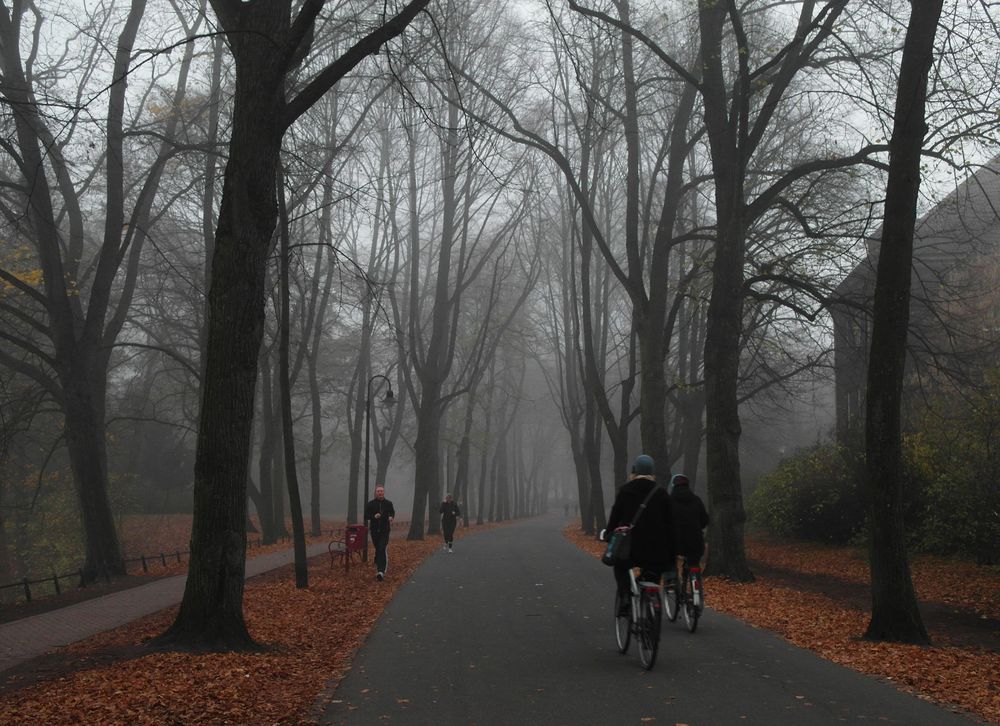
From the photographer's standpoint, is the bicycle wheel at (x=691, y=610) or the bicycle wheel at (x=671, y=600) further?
the bicycle wheel at (x=671, y=600)

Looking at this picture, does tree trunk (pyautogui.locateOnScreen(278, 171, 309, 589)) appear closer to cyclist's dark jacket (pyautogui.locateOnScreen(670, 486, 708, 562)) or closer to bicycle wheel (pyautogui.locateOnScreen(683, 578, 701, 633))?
cyclist's dark jacket (pyautogui.locateOnScreen(670, 486, 708, 562))

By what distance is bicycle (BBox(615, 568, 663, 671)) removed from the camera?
8.48m

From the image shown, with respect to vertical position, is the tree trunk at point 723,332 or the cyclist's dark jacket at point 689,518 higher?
the tree trunk at point 723,332

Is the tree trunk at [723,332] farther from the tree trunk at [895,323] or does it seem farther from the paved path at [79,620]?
the paved path at [79,620]

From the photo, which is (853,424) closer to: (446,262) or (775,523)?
(775,523)

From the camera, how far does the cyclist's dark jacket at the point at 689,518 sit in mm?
11688

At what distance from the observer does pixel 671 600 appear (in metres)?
12.2

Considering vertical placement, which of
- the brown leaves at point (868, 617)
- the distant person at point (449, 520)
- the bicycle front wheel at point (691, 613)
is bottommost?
the brown leaves at point (868, 617)

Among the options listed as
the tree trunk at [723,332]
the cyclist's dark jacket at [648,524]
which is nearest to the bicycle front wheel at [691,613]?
the cyclist's dark jacket at [648,524]

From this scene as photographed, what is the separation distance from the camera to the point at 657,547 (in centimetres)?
927

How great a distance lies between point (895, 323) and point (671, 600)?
4.36 meters

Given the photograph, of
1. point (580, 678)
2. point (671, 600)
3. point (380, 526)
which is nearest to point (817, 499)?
point (380, 526)

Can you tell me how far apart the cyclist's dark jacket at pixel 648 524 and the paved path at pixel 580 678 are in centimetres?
93

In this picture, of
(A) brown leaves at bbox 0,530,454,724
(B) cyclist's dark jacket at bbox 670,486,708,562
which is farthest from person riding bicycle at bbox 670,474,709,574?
(A) brown leaves at bbox 0,530,454,724
